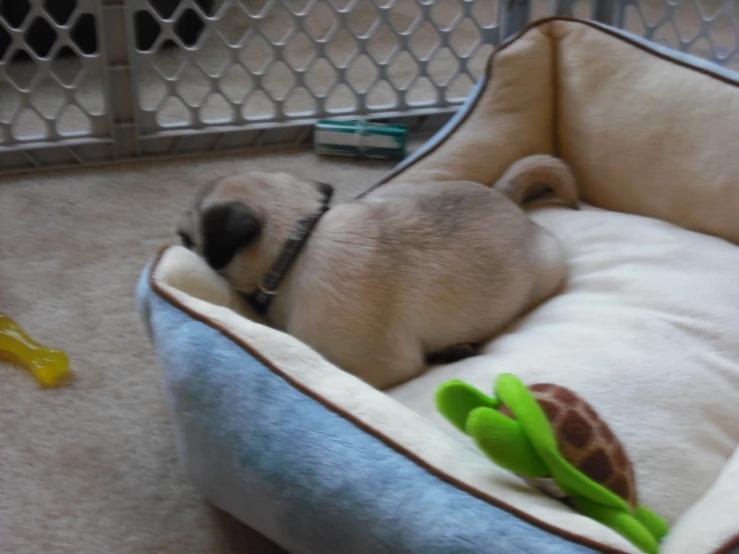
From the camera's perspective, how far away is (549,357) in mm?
1069

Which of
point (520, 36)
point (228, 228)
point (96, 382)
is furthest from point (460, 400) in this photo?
point (520, 36)

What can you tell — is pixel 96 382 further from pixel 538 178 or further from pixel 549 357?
pixel 538 178

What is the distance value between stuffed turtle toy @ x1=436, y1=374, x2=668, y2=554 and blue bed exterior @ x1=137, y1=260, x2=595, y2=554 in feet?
0.21

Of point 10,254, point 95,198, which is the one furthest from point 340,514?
point 95,198

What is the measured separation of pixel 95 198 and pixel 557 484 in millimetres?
1223

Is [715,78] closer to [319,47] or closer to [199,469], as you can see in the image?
[319,47]

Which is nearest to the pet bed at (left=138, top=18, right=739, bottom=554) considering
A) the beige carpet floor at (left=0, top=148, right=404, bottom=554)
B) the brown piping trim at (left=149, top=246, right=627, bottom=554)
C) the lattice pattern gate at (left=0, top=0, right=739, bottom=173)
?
the brown piping trim at (left=149, top=246, right=627, bottom=554)

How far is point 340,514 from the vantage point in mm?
821

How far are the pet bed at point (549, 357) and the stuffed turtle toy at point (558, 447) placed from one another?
0.03 meters

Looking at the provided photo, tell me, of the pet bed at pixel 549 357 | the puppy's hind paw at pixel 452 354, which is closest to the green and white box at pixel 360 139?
the pet bed at pixel 549 357

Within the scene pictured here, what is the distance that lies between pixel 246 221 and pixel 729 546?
0.68 metres

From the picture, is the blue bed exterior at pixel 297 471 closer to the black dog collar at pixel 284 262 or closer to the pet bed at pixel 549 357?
the pet bed at pixel 549 357

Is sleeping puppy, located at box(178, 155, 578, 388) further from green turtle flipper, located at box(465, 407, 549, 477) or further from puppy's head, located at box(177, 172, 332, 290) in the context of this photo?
green turtle flipper, located at box(465, 407, 549, 477)

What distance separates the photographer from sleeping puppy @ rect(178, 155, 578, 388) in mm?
1101
